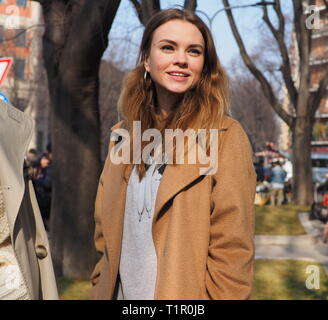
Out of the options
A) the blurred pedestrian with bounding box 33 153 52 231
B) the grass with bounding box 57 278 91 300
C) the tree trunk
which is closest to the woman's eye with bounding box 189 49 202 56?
the grass with bounding box 57 278 91 300

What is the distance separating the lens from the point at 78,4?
309 inches

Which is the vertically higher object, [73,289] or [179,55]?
[179,55]

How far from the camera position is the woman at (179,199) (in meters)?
2.61

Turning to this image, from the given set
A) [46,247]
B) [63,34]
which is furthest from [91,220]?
[46,247]

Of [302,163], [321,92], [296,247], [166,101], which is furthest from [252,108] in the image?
[166,101]

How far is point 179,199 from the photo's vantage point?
266 centimetres

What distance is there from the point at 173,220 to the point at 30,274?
61cm

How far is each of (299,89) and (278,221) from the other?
19.1 ft

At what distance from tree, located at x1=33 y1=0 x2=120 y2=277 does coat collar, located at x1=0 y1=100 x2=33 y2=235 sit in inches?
196

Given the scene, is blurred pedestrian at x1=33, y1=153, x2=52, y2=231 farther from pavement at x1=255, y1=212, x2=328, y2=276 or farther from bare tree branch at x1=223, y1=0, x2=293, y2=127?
bare tree branch at x1=223, y1=0, x2=293, y2=127

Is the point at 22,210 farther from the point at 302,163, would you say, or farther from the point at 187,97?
the point at 302,163

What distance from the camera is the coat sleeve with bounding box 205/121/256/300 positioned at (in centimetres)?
258
